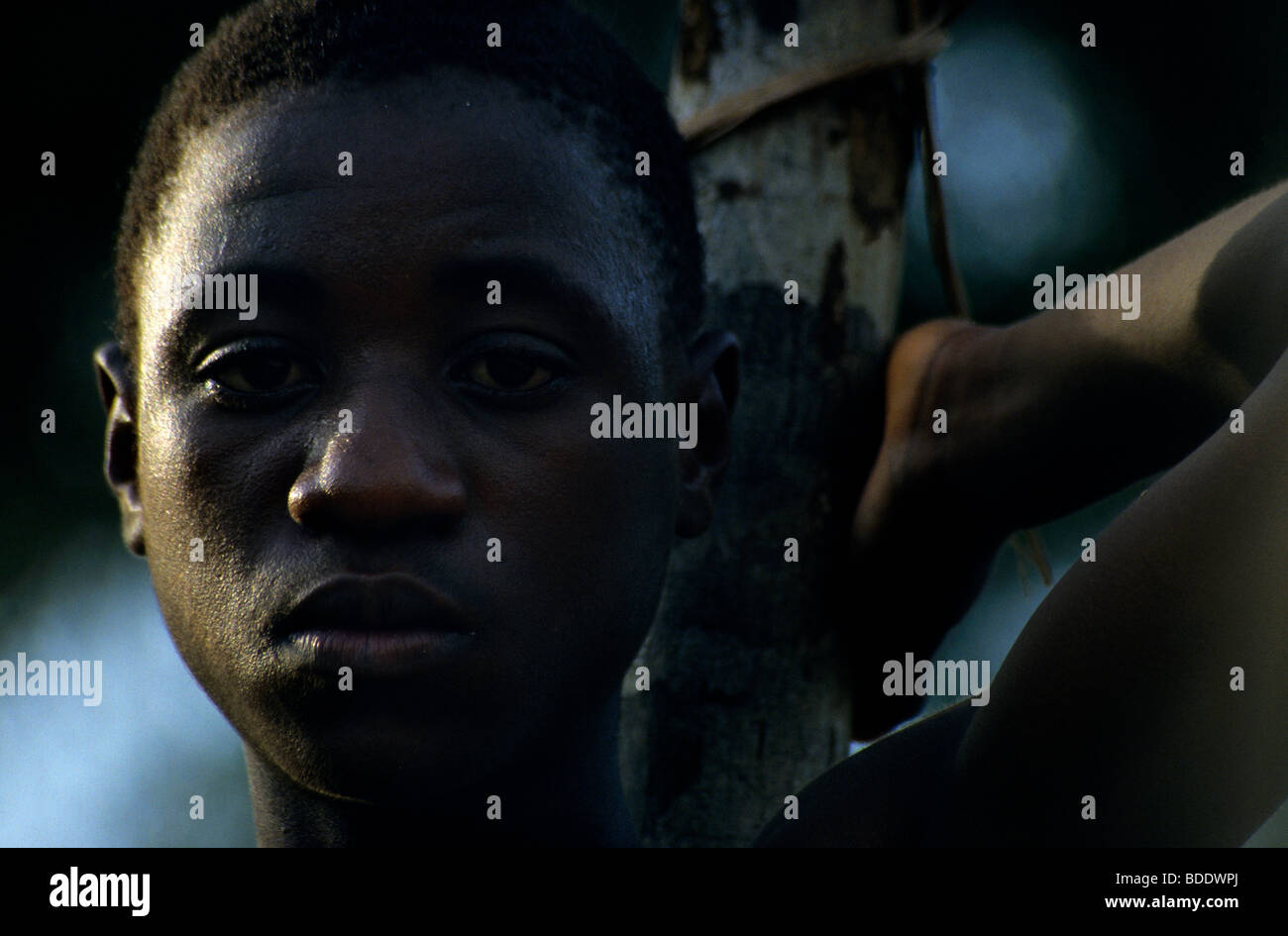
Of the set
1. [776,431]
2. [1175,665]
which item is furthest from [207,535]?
[1175,665]

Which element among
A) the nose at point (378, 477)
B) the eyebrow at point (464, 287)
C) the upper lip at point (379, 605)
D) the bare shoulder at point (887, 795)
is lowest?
the bare shoulder at point (887, 795)

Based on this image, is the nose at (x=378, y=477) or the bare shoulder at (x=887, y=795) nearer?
the nose at (x=378, y=477)

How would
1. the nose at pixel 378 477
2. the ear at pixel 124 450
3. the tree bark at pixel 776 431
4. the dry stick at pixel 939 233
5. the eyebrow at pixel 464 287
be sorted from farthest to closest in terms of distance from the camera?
1. the dry stick at pixel 939 233
2. the tree bark at pixel 776 431
3. the ear at pixel 124 450
4. the eyebrow at pixel 464 287
5. the nose at pixel 378 477

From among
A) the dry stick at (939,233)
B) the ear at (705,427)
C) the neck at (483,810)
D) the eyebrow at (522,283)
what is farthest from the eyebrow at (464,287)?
the dry stick at (939,233)

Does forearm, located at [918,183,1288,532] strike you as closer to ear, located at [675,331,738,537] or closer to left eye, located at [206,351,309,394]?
ear, located at [675,331,738,537]

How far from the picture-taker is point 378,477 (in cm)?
152

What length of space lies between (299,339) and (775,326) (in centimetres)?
94

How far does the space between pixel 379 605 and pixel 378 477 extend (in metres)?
0.16

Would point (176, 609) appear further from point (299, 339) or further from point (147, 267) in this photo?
point (147, 267)

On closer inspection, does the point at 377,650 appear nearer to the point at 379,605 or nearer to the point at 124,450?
the point at 379,605

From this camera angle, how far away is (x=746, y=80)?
2293 millimetres

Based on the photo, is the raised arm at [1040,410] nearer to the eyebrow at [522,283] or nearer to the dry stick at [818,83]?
the dry stick at [818,83]

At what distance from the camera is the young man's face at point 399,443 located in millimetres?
1562
